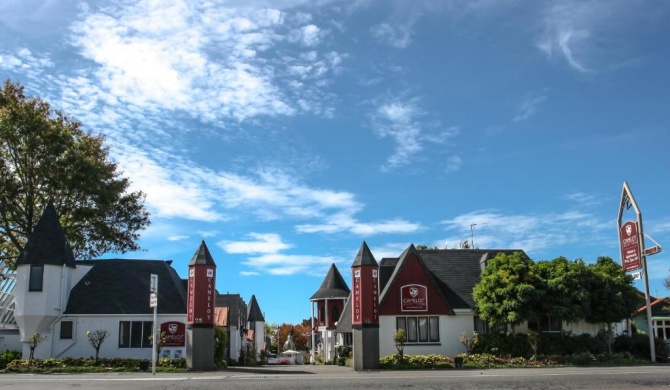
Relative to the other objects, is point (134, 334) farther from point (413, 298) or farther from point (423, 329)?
point (423, 329)

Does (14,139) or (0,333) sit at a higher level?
(14,139)

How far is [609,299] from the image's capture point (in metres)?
38.9

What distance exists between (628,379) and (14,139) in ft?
130

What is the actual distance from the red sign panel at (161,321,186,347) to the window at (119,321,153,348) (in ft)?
3.58

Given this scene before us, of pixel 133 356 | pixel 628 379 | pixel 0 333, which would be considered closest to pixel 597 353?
pixel 628 379

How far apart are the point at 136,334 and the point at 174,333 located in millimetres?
2403

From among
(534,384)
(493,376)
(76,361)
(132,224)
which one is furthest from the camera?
(132,224)

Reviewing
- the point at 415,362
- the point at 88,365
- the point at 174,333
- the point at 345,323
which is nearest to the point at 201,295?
the point at 174,333

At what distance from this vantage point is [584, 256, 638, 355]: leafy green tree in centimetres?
3869

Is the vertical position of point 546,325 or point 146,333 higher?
point 546,325

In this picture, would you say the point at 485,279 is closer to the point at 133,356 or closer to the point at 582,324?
the point at 582,324

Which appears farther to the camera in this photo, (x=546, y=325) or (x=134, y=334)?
(x=546, y=325)

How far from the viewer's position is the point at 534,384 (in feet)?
76.1

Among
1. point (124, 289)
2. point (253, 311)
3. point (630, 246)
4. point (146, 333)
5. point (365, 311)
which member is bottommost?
point (146, 333)
